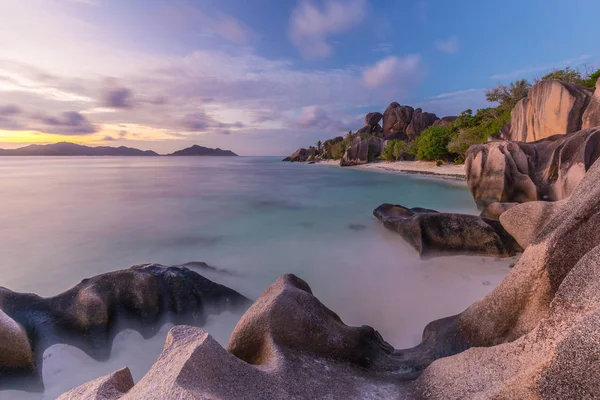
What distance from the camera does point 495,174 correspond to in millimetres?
12914

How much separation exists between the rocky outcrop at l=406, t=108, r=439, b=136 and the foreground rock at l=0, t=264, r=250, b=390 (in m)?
72.1

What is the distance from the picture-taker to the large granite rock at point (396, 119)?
7488 cm

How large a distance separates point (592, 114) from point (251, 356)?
1652 centimetres

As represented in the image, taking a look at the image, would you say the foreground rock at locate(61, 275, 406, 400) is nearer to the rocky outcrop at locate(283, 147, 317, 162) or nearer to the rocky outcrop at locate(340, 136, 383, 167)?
the rocky outcrop at locate(340, 136, 383, 167)

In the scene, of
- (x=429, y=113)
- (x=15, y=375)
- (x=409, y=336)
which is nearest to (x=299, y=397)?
(x=409, y=336)

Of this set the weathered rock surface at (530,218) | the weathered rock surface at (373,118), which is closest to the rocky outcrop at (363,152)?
the weathered rock surface at (373,118)

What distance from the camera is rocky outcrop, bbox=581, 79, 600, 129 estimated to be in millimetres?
12055

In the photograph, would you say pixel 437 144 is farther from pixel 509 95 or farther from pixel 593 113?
pixel 593 113

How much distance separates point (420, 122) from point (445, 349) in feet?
245

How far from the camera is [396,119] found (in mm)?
76062

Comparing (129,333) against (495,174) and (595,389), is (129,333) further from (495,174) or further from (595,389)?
(495,174)

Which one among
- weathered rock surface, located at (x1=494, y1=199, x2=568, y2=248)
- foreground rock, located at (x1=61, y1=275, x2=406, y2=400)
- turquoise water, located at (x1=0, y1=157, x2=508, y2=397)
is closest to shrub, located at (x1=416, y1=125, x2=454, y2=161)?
turquoise water, located at (x1=0, y1=157, x2=508, y2=397)

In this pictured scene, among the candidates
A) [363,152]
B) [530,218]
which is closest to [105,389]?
[530,218]

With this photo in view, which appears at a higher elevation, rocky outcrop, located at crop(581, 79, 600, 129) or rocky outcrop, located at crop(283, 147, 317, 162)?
rocky outcrop, located at crop(283, 147, 317, 162)
